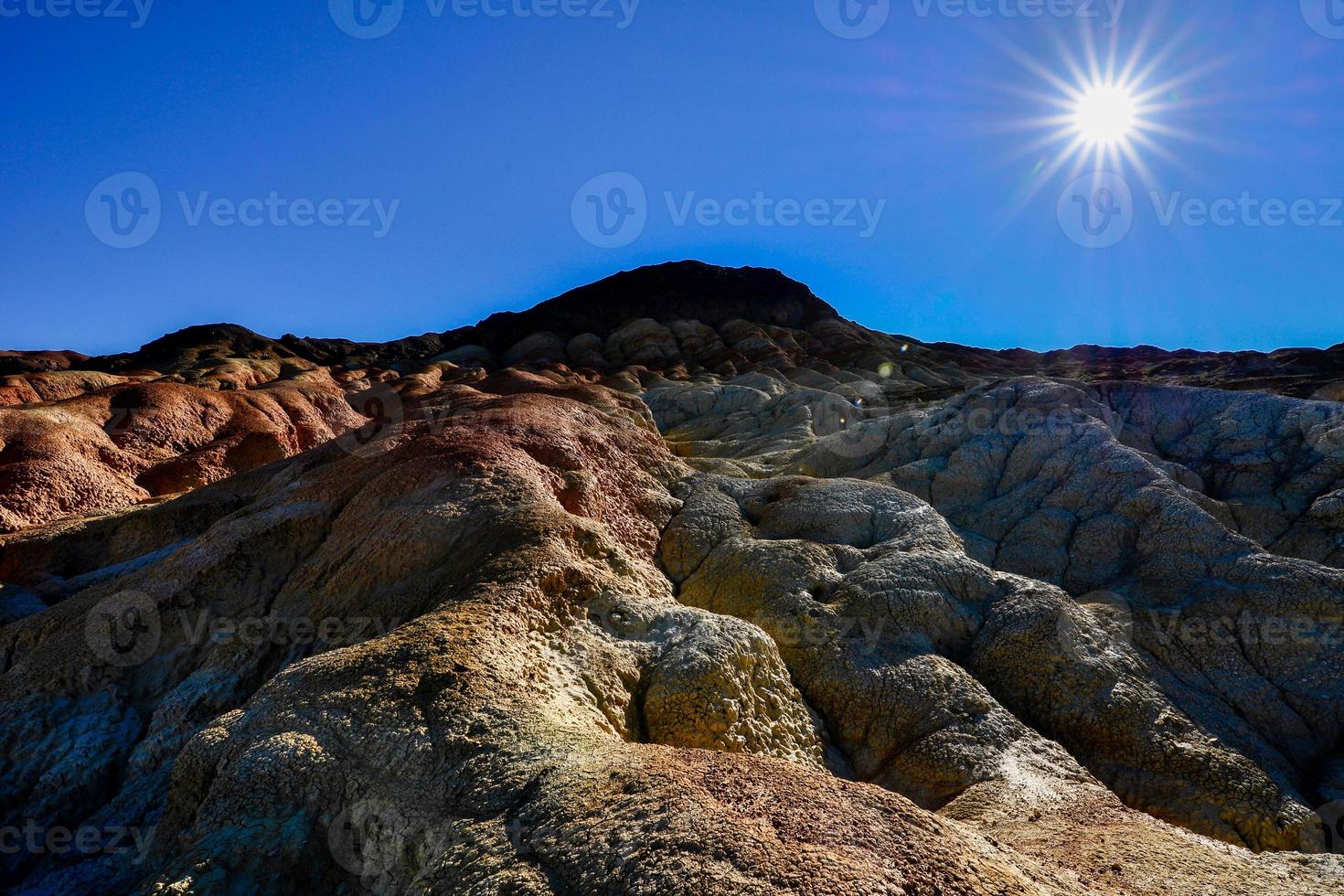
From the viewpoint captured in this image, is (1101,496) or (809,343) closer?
(1101,496)

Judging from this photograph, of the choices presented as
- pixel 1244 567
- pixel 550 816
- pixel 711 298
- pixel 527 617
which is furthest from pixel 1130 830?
pixel 711 298

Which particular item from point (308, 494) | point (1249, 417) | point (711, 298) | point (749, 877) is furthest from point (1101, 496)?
point (711, 298)

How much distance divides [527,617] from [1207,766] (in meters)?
7.78

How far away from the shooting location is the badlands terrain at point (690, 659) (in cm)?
486

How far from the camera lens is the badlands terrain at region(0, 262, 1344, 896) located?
4863 millimetres

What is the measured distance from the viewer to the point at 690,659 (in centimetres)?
779

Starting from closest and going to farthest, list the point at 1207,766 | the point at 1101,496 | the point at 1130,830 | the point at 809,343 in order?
the point at 1130,830
the point at 1207,766
the point at 1101,496
the point at 809,343

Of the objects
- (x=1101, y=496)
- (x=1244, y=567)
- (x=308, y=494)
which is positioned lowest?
(x=308, y=494)

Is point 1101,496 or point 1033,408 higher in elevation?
point 1033,408

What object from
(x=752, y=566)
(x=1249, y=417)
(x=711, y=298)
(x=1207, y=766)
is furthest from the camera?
(x=711, y=298)

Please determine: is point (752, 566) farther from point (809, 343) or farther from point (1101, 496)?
point (809, 343)

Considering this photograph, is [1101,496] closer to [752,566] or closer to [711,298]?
[752,566]

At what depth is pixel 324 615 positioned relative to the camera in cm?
934

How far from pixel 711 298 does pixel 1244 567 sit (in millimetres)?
71689
